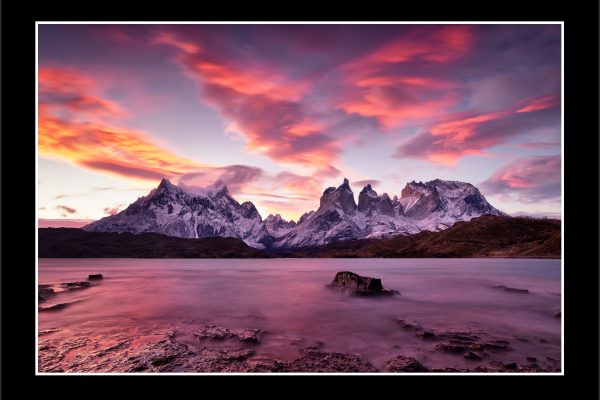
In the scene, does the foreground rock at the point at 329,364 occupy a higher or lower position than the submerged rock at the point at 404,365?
lower

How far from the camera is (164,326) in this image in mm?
19016

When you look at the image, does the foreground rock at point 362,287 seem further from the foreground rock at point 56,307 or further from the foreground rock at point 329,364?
the foreground rock at point 56,307

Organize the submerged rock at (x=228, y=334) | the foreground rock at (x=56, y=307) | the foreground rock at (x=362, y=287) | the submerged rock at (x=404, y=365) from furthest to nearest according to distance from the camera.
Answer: the foreground rock at (x=362, y=287), the foreground rock at (x=56, y=307), the submerged rock at (x=228, y=334), the submerged rock at (x=404, y=365)

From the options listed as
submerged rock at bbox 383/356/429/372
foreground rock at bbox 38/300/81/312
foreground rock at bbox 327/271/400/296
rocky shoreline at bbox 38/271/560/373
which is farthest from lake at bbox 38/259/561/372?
foreground rock at bbox 327/271/400/296

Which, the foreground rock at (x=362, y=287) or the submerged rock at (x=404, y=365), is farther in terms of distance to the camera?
the foreground rock at (x=362, y=287)

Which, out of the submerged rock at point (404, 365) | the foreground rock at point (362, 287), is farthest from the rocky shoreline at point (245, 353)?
the foreground rock at point (362, 287)

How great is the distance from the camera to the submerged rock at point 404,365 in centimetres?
1175

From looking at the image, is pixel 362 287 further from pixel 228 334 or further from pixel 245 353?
pixel 245 353

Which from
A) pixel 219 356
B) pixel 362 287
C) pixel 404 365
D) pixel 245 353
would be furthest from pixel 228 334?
pixel 362 287

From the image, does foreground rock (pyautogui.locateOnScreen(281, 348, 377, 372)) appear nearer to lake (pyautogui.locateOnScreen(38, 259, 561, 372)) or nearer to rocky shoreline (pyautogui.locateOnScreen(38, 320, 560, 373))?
rocky shoreline (pyautogui.locateOnScreen(38, 320, 560, 373))

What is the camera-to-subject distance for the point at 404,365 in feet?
39.3

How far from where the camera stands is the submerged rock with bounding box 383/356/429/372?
11753 millimetres
